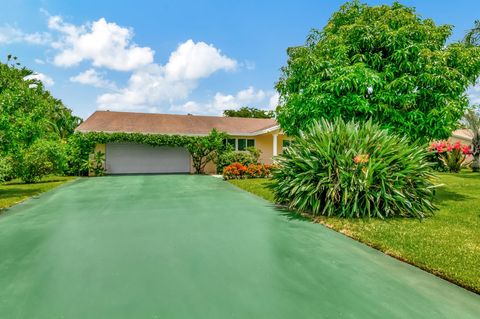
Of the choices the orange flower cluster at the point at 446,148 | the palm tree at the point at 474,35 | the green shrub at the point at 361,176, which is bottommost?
the green shrub at the point at 361,176

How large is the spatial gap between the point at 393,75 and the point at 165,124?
17239 millimetres

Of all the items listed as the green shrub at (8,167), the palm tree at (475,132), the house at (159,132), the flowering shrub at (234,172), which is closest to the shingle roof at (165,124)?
the house at (159,132)

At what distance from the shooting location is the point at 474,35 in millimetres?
13242

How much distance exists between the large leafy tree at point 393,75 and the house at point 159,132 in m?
9.74

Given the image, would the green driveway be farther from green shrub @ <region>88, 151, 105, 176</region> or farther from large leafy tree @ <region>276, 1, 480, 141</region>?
green shrub @ <region>88, 151, 105, 176</region>

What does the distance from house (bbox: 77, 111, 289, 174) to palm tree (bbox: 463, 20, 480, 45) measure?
34.1 ft

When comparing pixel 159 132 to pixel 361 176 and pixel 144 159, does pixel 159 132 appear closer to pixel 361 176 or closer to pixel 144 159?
pixel 144 159

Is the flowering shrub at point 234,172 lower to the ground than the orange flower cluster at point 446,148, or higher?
lower

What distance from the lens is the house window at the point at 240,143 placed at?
22.1 meters

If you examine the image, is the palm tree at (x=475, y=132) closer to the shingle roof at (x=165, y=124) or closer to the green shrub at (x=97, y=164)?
the shingle roof at (x=165, y=124)

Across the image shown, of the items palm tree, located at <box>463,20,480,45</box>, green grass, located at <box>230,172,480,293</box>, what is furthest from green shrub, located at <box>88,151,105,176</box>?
palm tree, located at <box>463,20,480,45</box>

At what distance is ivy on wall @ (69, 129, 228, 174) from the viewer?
60.0 feet

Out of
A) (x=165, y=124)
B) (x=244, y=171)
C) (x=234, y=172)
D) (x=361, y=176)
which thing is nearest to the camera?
(x=361, y=176)

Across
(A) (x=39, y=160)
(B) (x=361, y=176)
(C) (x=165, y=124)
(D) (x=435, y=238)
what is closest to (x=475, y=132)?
(B) (x=361, y=176)
